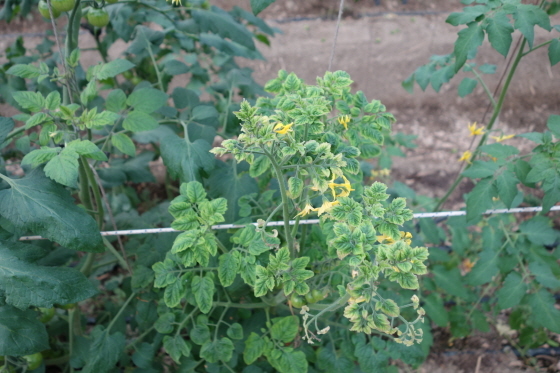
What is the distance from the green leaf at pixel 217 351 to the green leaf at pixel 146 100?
2.29 feet

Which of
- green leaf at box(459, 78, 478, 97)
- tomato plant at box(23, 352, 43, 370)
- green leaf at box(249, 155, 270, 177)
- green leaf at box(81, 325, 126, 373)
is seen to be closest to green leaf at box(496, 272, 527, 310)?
green leaf at box(459, 78, 478, 97)

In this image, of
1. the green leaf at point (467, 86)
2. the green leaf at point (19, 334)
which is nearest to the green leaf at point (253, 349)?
the green leaf at point (19, 334)

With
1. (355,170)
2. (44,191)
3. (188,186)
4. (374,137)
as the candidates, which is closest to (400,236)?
(355,170)

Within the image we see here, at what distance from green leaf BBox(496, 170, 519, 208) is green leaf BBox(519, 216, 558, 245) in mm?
320

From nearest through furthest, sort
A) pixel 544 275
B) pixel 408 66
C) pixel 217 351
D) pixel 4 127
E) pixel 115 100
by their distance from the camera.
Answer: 1. pixel 4 127
2. pixel 217 351
3. pixel 115 100
4. pixel 544 275
5. pixel 408 66

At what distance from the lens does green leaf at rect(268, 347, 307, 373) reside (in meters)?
1.23

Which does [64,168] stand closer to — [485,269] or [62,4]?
[62,4]

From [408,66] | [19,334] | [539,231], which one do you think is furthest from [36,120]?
[408,66]

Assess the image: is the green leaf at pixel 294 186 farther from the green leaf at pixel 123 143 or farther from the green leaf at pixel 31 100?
the green leaf at pixel 31 100

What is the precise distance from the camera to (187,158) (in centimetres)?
131

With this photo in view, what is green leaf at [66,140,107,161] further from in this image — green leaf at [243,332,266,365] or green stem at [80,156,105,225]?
green leaf at [243,332,266,365]

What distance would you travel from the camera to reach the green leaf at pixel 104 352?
4.34ft

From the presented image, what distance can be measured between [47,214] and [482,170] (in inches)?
48.8

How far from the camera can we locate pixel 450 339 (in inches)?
81.6
